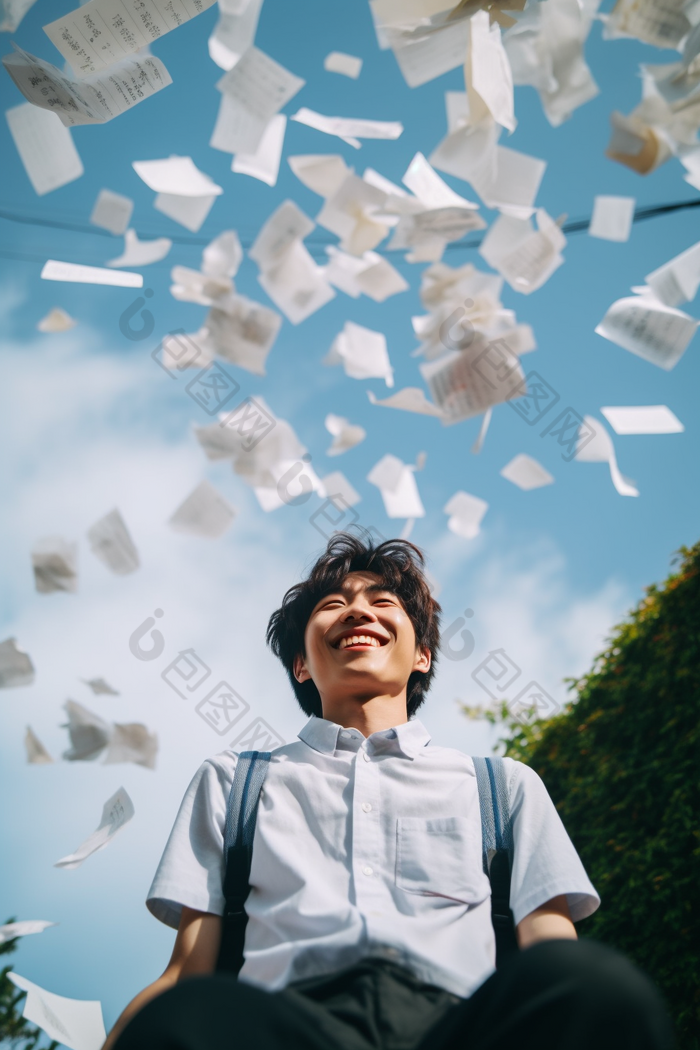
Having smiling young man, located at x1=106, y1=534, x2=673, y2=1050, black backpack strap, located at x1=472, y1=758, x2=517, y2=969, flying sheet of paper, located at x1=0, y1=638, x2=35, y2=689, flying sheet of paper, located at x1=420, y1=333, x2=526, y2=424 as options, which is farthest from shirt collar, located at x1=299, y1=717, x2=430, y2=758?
flying sheet of paper, located at x1=0, y1=638, x2=35, y2=689

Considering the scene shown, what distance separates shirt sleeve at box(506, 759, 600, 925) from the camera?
99 cm

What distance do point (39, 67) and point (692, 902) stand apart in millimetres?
2326

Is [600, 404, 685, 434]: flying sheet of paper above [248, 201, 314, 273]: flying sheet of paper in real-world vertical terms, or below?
below

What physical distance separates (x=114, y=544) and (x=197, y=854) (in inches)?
41.6

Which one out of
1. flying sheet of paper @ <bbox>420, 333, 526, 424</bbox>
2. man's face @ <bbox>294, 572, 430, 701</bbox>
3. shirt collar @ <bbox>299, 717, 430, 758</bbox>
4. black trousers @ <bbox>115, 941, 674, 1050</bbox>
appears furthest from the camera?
flying sheet of paper @ <bbox>420, 333, 526, 424</bbox>

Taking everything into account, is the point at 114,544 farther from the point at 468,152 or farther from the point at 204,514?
the point at 468,152

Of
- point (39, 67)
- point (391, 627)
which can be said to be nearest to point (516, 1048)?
point (391, 627)

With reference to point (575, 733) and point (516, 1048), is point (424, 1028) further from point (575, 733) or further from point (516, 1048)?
Result: point (575, 733)

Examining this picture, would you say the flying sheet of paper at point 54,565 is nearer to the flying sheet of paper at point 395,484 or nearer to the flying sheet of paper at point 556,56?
the flying sheet of paper at point 395,484

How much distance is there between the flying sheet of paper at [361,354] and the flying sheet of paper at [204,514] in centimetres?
49

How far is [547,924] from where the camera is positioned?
987mm

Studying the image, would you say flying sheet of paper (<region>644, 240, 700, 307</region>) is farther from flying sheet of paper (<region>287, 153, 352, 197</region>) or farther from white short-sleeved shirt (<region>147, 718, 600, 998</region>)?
white short-sleeved shirt (<region>147, 718, 600, 998</region>)

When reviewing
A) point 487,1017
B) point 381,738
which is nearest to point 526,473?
point 381,738

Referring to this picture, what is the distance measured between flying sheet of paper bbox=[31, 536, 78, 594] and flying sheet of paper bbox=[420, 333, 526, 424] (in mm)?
1036
